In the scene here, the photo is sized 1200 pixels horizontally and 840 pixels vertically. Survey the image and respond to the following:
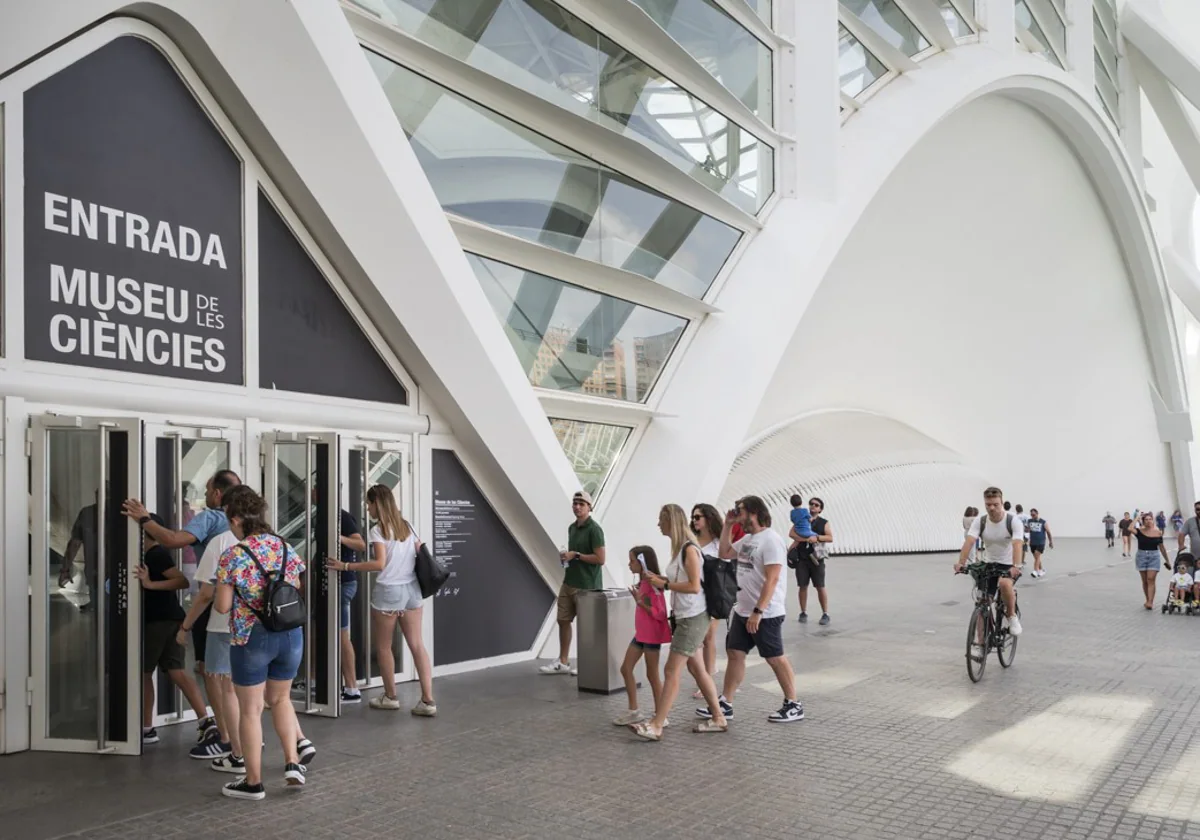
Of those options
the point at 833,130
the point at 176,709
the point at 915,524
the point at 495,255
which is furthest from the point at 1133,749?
the point at 915,524

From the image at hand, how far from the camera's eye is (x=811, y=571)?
511 inches

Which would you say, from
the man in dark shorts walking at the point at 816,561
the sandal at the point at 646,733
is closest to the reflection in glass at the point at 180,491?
the sandal at the point at 646,733

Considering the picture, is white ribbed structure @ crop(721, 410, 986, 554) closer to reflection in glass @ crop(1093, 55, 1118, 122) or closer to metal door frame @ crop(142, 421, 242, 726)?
reflection in glass @ crop(1093, 55, 1118, 122)

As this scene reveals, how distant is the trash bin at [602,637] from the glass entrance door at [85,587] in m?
3.56

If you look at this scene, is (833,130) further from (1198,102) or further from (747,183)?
(1198,102)

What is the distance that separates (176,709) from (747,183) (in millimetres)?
11427

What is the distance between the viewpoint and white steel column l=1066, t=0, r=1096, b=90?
32.3m

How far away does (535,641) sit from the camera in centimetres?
1060

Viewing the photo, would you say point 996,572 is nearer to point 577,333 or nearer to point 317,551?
point 577,333

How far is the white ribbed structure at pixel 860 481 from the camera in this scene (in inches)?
1039

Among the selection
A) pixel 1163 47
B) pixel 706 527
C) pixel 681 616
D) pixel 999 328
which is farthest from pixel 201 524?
pixel 1163 47

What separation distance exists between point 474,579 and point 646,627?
10.4 feet

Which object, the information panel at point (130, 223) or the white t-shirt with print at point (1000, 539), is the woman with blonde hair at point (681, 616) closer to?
the white t-shirt with print at point (1000, 539)

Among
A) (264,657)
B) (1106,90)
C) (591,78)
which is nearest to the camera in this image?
(264,657)
